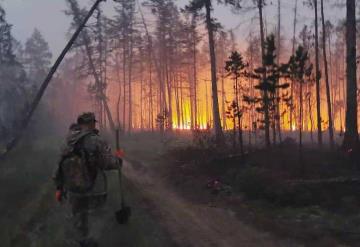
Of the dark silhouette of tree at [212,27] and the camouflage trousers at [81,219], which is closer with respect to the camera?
the camouflage trousers at [81,219]

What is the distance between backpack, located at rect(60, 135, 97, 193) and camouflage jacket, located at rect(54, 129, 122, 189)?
3 centimetres

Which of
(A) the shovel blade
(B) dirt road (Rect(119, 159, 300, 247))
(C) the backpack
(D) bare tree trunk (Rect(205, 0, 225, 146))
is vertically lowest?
(B) dirt road (Rect(119, 159, 300, 247))

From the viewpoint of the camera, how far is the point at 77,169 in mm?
6922

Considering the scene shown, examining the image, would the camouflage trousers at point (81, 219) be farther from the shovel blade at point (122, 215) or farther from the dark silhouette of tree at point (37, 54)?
the dark silhouette of tree at point (37, 54)

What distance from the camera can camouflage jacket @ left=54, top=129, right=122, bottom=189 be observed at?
6.94 meters

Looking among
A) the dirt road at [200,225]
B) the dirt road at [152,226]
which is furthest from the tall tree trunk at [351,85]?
the dirt road at [152,226]

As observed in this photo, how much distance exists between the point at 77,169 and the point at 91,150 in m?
0.35

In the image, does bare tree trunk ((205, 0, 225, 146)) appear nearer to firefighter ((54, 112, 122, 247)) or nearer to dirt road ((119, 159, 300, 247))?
dirt road ((119, 159, 300, 247))

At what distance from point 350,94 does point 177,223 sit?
9.39m

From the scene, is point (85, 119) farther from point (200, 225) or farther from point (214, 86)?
point (214, 86)

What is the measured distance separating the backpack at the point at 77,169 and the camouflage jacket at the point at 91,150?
32 millimetres

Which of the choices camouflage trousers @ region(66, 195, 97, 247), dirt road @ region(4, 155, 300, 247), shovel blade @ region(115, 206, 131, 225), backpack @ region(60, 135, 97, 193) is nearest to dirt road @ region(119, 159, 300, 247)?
Result: dirt road @ region(4, 155, 300, 247)

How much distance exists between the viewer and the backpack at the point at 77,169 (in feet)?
22.7

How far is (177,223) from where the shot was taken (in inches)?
418
